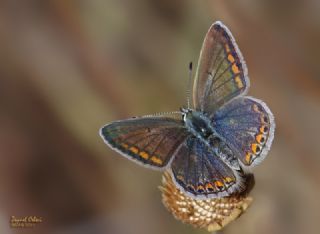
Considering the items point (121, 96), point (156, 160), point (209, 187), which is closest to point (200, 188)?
point (209, 187)

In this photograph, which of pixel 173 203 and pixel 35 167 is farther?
pixel 35 167

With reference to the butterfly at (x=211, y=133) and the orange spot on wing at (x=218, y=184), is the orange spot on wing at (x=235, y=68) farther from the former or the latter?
the orange spot on wing at (x=218, y=184)

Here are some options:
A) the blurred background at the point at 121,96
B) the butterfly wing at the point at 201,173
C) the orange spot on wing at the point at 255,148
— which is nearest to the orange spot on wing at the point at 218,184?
the butterfly wing at the point at 201,173

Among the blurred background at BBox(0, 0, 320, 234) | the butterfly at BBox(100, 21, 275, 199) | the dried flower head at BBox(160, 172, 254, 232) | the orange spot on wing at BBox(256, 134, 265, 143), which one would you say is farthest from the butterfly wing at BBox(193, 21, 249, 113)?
the blurred background at BBox(0, 0, 320, 234)

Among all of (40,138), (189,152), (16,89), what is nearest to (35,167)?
(40,138)

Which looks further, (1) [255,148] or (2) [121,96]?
(2) [121,96]

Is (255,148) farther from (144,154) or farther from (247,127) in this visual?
(144,154)

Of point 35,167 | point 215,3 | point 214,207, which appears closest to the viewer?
point 214,207

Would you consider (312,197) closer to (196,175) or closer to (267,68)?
(267,68)
